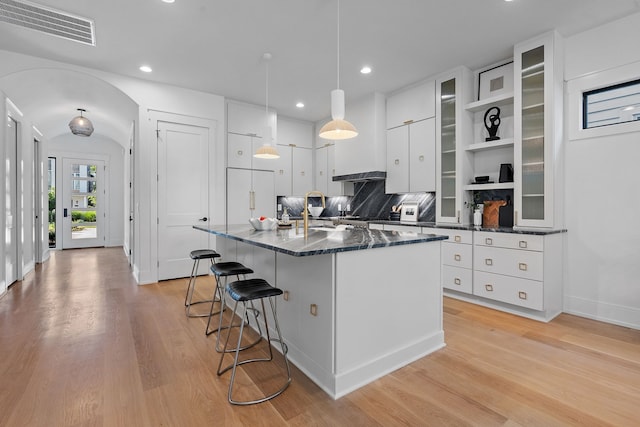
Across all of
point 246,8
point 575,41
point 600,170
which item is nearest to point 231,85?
point 246,8

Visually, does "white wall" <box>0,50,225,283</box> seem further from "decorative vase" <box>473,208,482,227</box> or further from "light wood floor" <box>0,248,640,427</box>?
"decorative vase" <box>473,208,482,227</box>

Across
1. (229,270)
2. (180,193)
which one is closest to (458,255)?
(229,270)

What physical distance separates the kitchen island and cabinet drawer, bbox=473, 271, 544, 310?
4.17 ft

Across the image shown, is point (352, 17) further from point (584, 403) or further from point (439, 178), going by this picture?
point (584, 403)

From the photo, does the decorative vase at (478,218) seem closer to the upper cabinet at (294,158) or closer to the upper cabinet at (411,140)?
the upper cabinet at (411,140)

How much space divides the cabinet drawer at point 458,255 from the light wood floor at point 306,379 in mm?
633

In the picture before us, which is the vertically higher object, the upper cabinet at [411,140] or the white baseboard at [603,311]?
the upper cabinet at [411,140]

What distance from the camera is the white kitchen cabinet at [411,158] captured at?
4492 millimetres

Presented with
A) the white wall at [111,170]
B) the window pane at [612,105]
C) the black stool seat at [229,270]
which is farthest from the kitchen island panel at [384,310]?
the white wall at [111,170]

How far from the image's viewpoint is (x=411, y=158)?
4773mm

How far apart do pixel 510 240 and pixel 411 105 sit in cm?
248

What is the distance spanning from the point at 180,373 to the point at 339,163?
4444mm

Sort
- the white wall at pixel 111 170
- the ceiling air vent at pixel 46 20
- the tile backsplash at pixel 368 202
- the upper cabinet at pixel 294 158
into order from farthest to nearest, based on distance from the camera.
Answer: the white wall at pixel 111 170 → the upper cabinet at pixel 294 158 → the tile backsplash at pixel 368 202 → the ceiling air vent at pixel 46 20

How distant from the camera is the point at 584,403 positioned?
1852 mm
